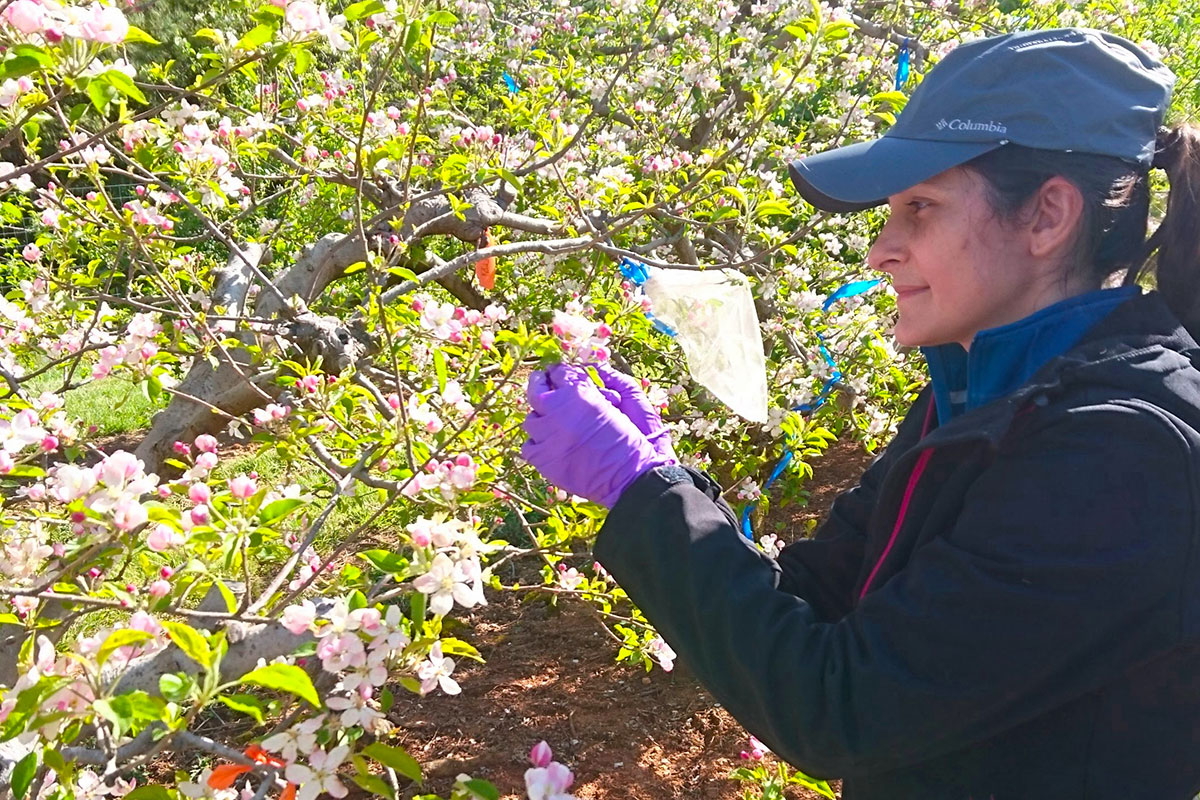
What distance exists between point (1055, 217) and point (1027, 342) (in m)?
0.16

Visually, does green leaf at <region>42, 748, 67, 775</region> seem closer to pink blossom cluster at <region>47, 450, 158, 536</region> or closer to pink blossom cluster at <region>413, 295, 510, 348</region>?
pink blossom cluster at <region>47, 450, 158, 536</region>

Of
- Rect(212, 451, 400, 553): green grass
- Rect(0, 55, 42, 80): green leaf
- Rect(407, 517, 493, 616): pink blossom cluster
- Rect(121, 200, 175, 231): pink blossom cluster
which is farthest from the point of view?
Rect(212, 451, 400, 553): green grass

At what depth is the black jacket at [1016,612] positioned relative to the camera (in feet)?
3.31

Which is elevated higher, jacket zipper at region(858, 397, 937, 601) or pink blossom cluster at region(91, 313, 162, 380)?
pink blossom cluster at region(91, 313, 162, 380)

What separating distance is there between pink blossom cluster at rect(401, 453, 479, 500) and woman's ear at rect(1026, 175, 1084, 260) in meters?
0.83

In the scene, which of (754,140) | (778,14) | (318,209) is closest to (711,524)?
(754,140)

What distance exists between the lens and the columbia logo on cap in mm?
1208

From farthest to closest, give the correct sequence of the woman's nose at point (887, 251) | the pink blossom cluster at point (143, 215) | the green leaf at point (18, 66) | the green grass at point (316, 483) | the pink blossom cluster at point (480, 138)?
1. the green grass at point (316, 483)
2. the pink blossom cluster at point (480, 138)
3. the pink blossom cluster at point (143, 215)
4. the woman's nose at point (887, 251)
5. the green leaf at point (18, 66)

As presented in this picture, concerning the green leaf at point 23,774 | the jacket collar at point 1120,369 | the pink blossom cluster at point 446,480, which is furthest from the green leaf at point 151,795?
the jacket collar at point 1120,369

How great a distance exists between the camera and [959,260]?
1.23 metres

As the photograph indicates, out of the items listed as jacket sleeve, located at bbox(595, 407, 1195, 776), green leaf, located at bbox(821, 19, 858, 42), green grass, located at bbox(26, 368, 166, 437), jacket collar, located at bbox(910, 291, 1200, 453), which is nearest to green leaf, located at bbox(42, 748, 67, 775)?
jacket sleeve, located at bbox(595, 407, 1195, 776)

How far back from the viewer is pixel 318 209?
4.01m

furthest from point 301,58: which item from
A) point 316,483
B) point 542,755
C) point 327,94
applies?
point 316,483

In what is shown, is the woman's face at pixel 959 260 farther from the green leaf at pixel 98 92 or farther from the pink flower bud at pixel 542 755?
the green leaf at pixel 98 92
